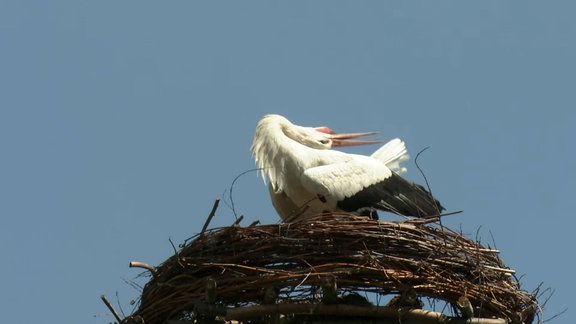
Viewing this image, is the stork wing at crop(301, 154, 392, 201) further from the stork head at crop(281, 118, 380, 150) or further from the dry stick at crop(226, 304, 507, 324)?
the dry stick at crop(226, 304, 507, 324)

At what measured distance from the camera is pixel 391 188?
35.8 feet

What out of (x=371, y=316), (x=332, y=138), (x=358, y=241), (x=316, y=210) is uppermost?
(x=332, y=138)

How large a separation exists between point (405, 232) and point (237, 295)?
1.19 m

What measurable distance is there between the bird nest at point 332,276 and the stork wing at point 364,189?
70.0 inches

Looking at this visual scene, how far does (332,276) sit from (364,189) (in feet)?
8.80

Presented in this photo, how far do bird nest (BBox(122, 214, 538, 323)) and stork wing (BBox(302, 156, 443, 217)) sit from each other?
1778mm

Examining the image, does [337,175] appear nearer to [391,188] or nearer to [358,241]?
[391,188]

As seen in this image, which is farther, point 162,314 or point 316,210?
point 316,210

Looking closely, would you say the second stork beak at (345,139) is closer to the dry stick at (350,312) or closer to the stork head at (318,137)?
the stork head at (318,137)

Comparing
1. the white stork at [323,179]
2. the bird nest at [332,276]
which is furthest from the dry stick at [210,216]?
the white stork at [323,179]

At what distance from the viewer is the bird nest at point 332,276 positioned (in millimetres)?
8133

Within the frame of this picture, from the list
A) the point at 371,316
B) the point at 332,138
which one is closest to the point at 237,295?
the point at 371,316

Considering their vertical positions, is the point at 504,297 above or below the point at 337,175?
below

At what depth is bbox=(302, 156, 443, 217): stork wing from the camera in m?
10.6
